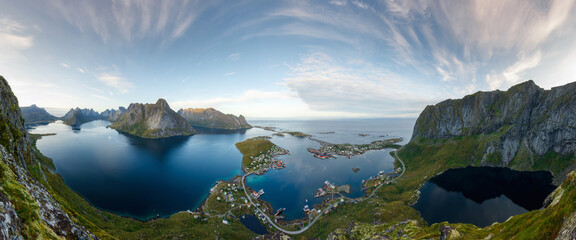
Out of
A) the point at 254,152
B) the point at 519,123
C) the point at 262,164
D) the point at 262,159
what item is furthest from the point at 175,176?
the point at 519,123

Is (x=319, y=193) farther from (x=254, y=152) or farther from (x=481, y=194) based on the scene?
(x=254, y=152)

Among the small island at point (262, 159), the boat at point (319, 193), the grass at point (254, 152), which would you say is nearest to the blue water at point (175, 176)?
the boat at point (319, 193)

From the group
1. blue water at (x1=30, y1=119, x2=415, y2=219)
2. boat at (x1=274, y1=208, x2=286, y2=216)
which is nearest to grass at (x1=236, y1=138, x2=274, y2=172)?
blue water at (x1=30, y1=119, x2=415, y2=219)

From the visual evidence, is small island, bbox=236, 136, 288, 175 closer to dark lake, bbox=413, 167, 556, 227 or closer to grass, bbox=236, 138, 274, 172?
grass, bbox=236, 138, 274, 172

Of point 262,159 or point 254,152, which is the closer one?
point 262,159

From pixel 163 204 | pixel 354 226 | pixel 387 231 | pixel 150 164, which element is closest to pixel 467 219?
pixel 387 231
